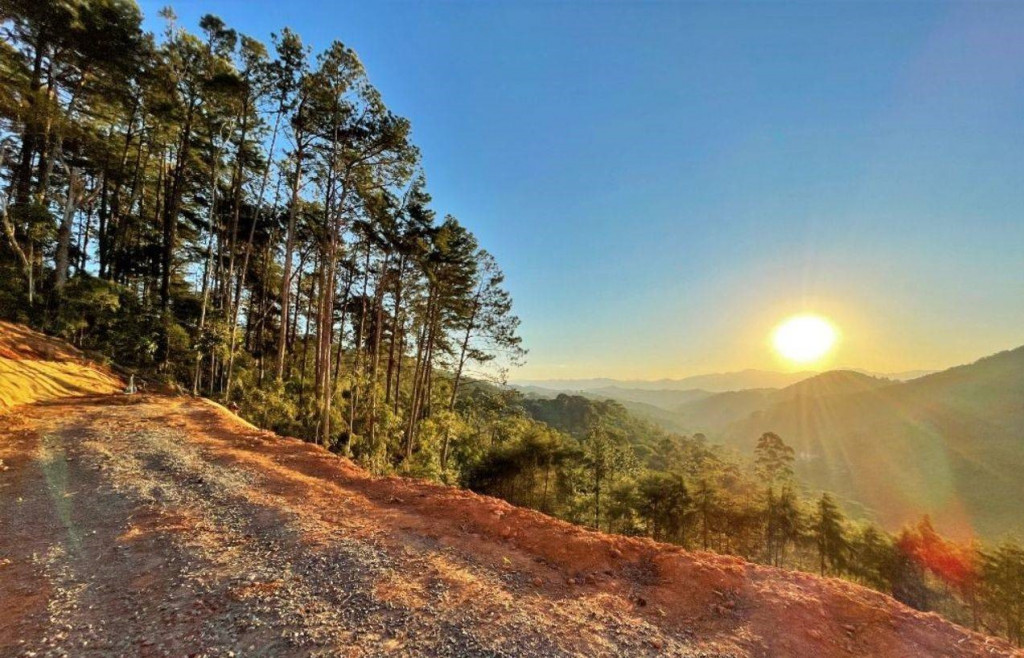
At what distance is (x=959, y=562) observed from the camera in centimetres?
2381

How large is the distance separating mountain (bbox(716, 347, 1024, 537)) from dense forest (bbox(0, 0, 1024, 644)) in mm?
51407

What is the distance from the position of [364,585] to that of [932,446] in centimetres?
14554

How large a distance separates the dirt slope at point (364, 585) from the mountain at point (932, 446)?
80.1 metres

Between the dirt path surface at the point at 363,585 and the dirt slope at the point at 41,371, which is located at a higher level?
the dirt slope at the point at 41,371

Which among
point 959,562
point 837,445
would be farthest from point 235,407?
point 837,445

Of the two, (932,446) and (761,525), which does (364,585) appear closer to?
(761,525)

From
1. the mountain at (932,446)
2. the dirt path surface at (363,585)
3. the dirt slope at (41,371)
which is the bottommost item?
the mountain at (932,446)

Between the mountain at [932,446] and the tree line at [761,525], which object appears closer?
the tree line at [761,525]

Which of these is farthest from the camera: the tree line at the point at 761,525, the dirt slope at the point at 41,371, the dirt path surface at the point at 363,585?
the tree line at the point at 761,525

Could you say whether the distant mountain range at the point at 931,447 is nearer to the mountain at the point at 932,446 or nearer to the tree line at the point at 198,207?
the mountain at the point at 932,446

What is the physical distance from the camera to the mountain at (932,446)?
2908 inches

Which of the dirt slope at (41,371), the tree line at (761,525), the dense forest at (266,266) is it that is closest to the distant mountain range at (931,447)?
the tree line at (761,525)

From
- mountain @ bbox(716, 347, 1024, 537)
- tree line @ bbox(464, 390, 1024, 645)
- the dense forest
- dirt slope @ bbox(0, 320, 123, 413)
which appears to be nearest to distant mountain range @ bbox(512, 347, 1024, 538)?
mountain @ bbox(716, 347, 1024, 537)

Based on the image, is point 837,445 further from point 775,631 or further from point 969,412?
point 775,631
